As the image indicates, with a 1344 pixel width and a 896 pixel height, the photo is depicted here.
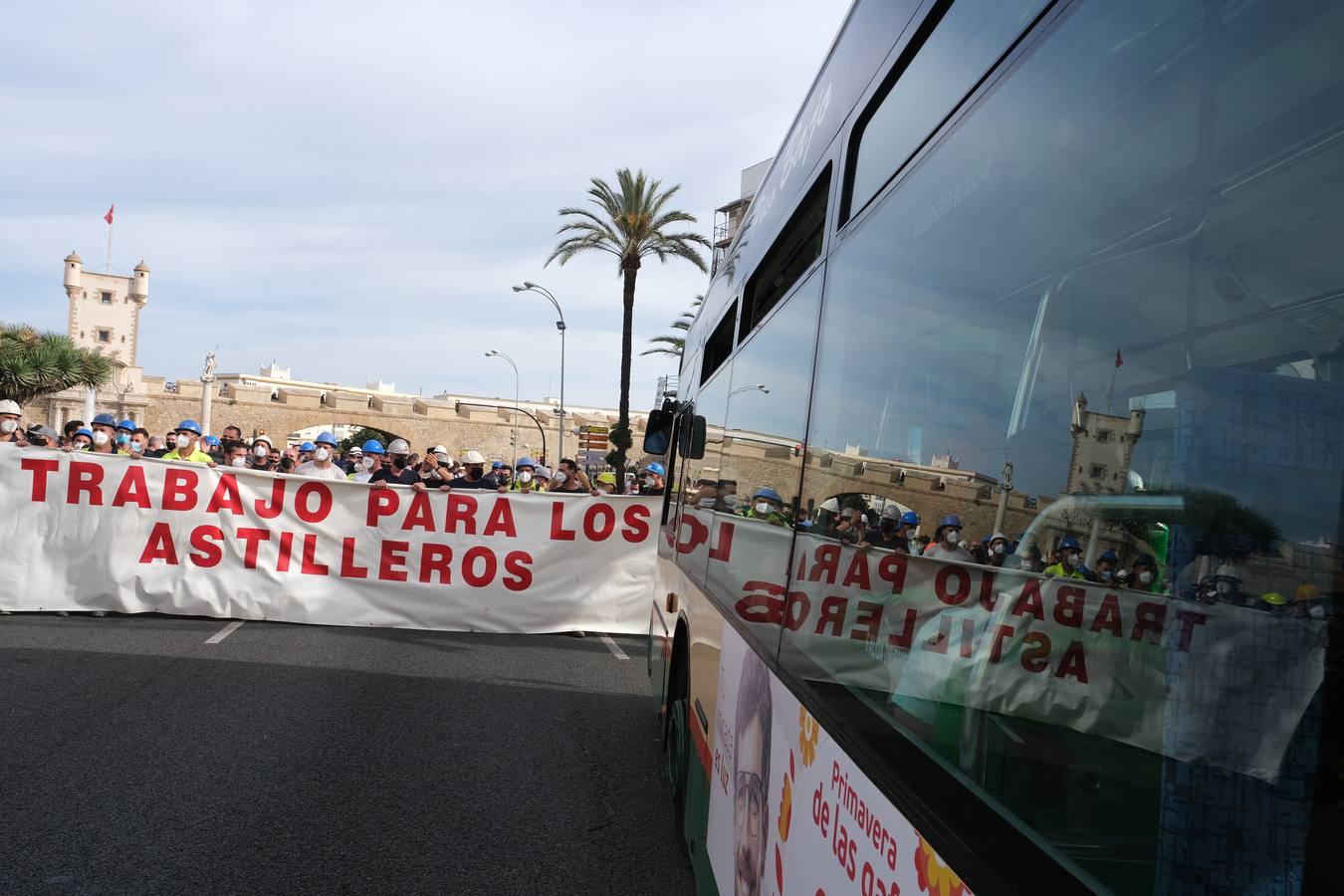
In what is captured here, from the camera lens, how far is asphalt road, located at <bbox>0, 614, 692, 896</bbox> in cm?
429

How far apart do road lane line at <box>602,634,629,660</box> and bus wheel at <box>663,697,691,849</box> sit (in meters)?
4.55

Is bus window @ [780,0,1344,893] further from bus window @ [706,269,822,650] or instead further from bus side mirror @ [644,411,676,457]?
bus side mirror @ [644,411,676,457]

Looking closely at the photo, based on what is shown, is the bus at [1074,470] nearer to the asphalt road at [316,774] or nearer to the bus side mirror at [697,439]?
the asphalt road at [316,774]

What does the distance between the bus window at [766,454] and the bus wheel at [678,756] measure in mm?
802

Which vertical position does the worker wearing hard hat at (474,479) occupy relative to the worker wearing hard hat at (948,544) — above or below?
below

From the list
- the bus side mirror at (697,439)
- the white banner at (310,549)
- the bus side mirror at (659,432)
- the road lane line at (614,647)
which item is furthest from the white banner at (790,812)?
the white banner at (310,549)

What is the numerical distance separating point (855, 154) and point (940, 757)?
1.58m

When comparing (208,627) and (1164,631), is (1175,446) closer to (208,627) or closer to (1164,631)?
(1164,631)

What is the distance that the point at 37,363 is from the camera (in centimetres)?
4856

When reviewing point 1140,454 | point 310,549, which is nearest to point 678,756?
point 1140,454

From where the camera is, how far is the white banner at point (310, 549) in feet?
33.0

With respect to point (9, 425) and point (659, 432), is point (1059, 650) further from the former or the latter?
point (9, 425)

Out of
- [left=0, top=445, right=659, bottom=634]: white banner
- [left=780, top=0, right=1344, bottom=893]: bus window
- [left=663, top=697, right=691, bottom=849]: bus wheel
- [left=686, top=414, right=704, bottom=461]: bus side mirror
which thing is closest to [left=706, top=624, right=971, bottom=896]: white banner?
[left=780, top=0, right=1344, bottom=893]: bus window

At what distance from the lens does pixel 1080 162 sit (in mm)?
1483
